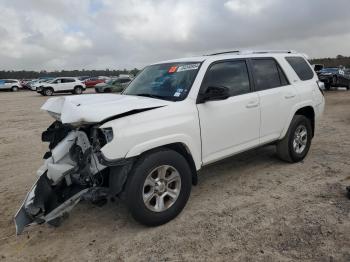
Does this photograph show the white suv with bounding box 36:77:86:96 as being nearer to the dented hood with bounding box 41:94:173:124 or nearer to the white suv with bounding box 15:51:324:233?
the white suv with bounding box 15:51:324:233

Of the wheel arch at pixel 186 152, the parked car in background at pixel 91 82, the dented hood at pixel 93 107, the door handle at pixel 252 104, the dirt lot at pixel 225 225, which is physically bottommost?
the dirt lot at pixel 225 225

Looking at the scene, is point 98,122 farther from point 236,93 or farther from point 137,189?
point 236,93

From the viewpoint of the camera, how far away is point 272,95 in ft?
17.5

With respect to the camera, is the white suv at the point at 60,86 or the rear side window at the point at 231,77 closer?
the rear side window at the point at 231,77

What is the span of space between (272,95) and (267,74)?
0.37 metres

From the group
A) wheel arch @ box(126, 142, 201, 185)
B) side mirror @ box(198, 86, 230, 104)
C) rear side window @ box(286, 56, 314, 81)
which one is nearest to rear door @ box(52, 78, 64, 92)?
rear side window @ box(286, 56, 314, 81)

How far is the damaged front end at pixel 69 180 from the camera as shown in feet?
12.3

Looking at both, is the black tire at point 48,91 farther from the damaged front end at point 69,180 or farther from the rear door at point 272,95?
the damaged front end at point 69,180

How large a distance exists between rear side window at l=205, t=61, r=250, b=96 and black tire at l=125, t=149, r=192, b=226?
1162 mm

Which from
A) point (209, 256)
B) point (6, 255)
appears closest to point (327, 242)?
point (209, 256)

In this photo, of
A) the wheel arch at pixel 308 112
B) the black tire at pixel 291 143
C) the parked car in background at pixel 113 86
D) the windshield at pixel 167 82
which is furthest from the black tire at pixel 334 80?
the windshield at pixel 167 82

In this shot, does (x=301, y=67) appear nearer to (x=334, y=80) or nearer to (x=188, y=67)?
(x=188, y=67)

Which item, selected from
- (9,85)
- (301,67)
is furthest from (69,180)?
(9,85)

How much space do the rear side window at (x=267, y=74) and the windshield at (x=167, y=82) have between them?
1086 mm
